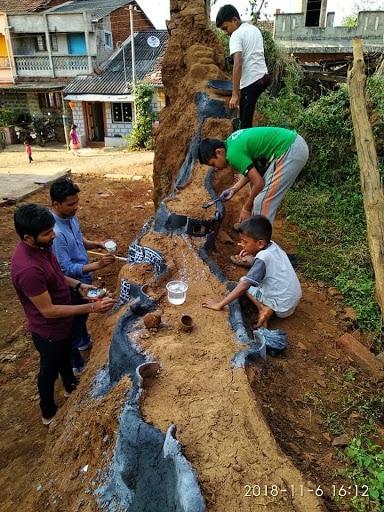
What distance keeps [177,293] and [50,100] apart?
896 inches

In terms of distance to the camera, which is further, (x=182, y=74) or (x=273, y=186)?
(x=182, y=74)

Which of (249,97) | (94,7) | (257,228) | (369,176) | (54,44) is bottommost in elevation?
(369,176)

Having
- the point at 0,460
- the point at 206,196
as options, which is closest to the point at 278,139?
the point at 206,196

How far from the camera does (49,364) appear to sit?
2955mm

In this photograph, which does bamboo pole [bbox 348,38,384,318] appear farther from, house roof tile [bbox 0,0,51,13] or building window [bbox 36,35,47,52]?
house roof tile [bbox 0,0,51,13]

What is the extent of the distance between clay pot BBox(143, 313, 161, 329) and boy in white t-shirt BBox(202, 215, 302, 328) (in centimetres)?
45

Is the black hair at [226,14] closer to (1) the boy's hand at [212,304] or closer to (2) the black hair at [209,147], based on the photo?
(2) the black hair at [209,147]

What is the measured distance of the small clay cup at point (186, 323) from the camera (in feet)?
8.68

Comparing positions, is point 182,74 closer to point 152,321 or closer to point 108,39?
point 152,321

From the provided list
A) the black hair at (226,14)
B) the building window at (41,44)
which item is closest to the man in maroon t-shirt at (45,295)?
the black hair at (226,14)

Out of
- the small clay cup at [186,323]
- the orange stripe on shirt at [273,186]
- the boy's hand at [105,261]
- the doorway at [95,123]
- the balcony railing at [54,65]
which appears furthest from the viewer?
the balcony railing at [54,65]

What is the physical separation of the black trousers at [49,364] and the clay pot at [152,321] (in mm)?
743

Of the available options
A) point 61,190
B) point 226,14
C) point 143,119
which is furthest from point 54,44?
point 61,190

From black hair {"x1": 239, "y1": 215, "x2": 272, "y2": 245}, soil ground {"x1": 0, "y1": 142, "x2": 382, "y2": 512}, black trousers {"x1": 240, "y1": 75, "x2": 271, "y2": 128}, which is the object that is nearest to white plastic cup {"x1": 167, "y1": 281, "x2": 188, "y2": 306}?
soil ground {"x1": 0, "y1": 142, "x2": 382, "y2": 512}
